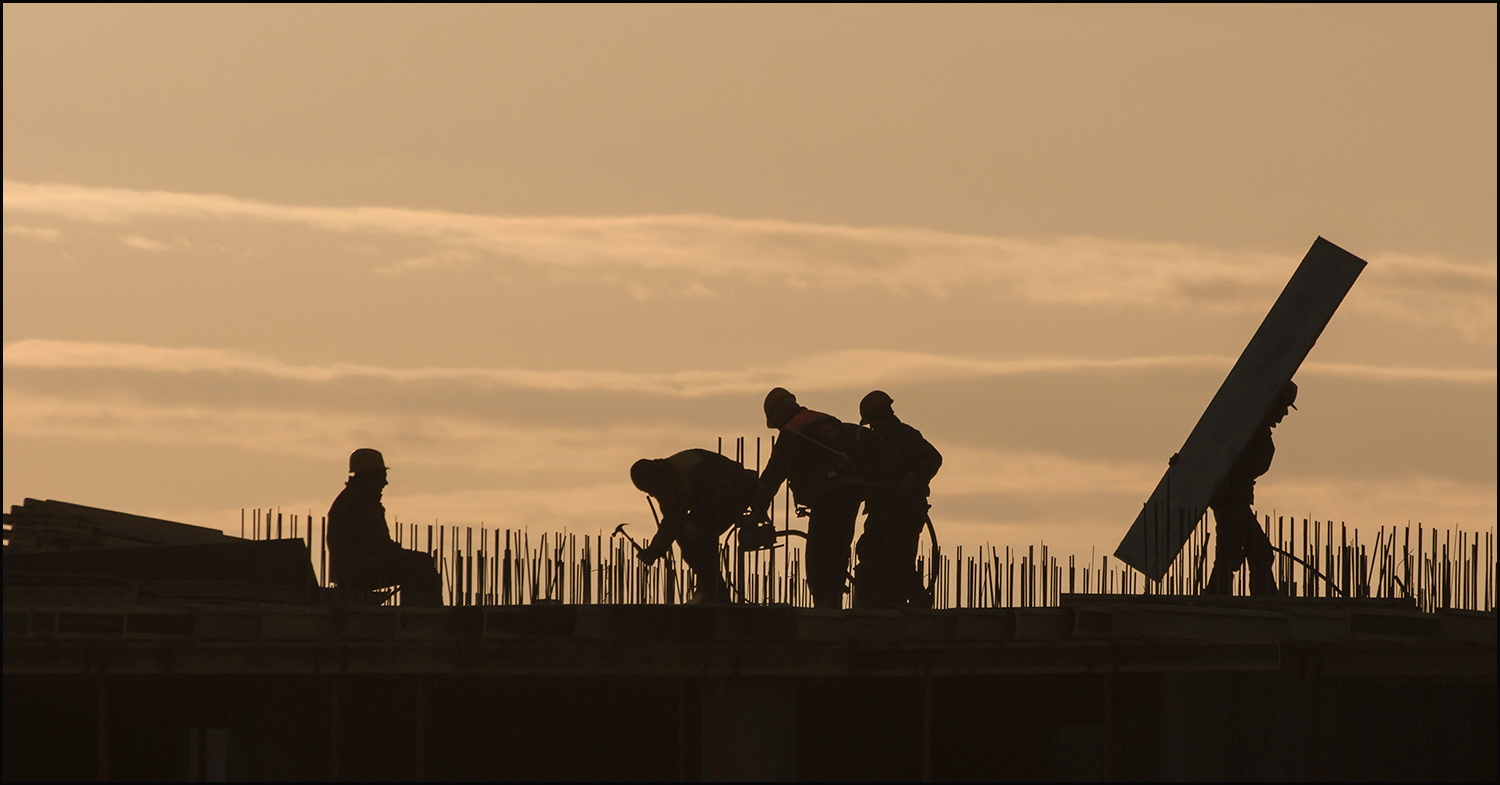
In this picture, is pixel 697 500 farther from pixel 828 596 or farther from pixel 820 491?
pixel 828 596

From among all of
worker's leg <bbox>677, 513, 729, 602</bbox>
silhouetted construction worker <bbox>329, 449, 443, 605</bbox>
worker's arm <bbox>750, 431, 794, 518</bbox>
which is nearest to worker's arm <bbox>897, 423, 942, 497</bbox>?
worker's arm <bbox>750, 431, 794, 518</bbox>

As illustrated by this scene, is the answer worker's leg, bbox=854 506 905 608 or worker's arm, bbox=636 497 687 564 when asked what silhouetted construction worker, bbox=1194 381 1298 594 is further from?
worker's arm, bbox=636 497 687 564

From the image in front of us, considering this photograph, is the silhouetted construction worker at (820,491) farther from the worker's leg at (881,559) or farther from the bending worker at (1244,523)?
the bending worker at (1244,523)

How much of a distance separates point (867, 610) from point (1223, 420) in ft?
18.0

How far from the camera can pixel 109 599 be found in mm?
13953

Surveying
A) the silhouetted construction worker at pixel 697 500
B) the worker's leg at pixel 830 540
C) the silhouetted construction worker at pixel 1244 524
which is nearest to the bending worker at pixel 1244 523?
the silhouetted construction worker at pixel 1244 524

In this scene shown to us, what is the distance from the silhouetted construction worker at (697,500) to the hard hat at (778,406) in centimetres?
47

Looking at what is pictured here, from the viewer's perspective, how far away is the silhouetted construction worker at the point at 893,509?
593 inches

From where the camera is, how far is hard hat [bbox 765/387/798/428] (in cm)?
1505

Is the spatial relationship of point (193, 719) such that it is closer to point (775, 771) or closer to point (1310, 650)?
point (775, 771)

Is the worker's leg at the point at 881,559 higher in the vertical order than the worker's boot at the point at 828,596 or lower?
higher

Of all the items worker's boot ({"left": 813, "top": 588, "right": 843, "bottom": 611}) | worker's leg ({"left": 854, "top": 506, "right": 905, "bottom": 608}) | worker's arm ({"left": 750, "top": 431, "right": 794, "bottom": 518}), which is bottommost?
worker's boot ({"left": 813, "top": 588, "right": 843, "bottom": 611})

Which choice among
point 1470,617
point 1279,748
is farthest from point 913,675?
point 1470,617

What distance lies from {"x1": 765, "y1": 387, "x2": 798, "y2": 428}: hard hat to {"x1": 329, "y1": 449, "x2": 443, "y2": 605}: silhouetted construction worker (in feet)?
9.78
